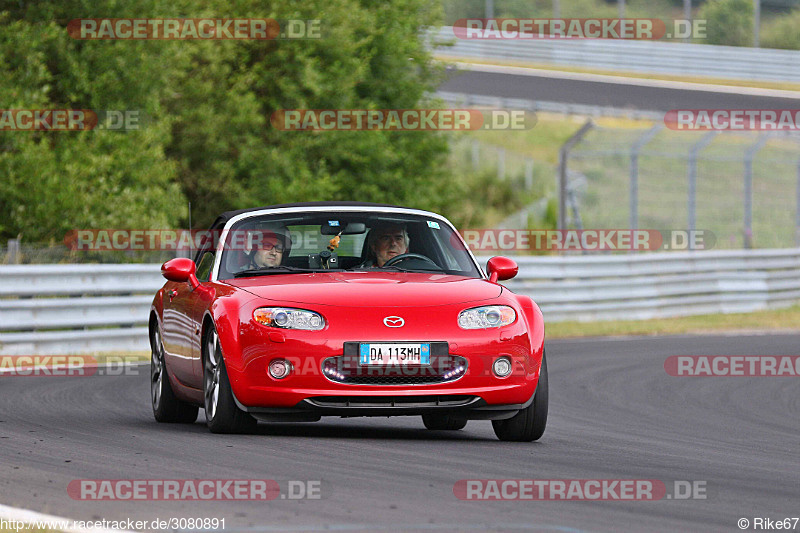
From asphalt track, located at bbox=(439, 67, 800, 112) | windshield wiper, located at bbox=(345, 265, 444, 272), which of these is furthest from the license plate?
asphalt track, located at bbox=(439, 67, 800, 112)

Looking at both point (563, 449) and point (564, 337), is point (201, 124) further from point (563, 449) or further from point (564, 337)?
point (563, 449)

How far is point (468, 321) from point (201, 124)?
19875 millimetres

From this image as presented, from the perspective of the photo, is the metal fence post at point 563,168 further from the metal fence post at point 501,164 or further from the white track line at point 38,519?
the metal fence post at point 501,164

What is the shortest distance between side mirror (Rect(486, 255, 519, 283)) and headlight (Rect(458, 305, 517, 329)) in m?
0.66

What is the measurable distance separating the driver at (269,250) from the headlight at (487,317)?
1.54 m

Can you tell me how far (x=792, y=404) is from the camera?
12445 mm

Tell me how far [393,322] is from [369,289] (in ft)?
Answer: 1.20

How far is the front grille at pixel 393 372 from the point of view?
8.41 meters

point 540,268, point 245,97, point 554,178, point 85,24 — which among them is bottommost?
point 554,178

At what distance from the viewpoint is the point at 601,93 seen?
4550cm

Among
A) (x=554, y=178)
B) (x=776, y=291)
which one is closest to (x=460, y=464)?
(x=776, y=291)

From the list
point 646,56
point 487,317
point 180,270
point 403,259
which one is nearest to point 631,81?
point 646,56

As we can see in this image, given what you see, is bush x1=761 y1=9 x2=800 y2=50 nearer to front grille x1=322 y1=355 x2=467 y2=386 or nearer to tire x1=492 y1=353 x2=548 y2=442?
tire x1=492 y1=353 x2=548 y2=442

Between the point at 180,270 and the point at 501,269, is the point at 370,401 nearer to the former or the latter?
the point at 501,269
